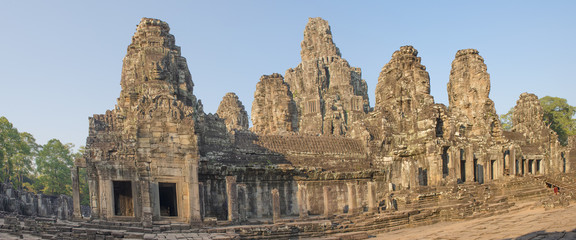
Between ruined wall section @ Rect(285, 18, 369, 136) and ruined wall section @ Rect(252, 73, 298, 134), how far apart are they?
39.1 ft

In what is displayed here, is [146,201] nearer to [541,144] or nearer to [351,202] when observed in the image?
[351,202]

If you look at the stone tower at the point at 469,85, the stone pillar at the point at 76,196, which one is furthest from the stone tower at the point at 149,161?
the stone tower at the point at 469,85

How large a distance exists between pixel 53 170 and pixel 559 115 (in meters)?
49.0

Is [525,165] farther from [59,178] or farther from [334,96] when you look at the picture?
[59,178]

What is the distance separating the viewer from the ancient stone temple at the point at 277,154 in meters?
17.2

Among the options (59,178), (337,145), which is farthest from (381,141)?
(59,178)

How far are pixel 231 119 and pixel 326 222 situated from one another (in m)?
21.5

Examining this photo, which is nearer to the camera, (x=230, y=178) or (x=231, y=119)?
(x=230, y=178)

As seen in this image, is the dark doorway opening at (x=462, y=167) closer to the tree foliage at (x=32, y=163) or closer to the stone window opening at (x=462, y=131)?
the stone window opening at (x=462, y=131)

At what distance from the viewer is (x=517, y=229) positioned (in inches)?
577

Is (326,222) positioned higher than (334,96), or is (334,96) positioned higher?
(334,96)

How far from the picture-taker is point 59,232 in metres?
15.5

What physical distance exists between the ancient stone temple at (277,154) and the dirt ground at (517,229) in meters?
4.18

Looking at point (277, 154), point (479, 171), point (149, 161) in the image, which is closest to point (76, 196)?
point (149, 161)
